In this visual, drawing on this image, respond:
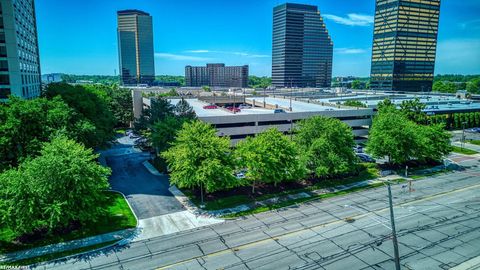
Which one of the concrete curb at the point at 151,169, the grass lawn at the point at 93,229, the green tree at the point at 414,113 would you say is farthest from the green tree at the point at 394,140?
the grass lawn at the point at 93,229

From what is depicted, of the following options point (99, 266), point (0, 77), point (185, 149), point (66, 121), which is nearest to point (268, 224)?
point (185, 149)

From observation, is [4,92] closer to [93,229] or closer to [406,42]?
[93,229]

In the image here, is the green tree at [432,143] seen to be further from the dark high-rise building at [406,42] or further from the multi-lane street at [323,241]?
the dark high-rise building at [406,42]

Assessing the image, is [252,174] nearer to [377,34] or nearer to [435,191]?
[435,191]

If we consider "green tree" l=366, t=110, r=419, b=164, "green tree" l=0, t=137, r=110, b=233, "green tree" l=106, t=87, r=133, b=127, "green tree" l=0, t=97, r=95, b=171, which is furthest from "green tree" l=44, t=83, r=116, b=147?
"green tree" l=366, t=110, r=419, b=164

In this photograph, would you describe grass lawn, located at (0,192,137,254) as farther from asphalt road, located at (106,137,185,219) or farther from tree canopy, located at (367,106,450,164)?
tree canopy, located at (367,106,450,164)

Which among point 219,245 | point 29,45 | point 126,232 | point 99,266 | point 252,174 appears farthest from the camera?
point 29,45
